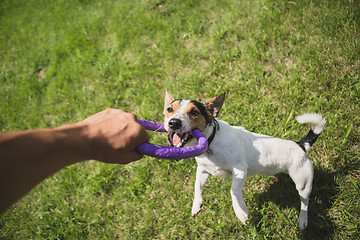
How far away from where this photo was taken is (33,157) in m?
1.61

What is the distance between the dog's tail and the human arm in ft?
7.29

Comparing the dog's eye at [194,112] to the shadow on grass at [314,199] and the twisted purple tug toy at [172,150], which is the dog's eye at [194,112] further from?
the shadow on grass at [314,199]

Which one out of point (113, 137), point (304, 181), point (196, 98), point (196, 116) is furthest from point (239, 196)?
point (196, 98)

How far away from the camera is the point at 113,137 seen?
77.3 inches

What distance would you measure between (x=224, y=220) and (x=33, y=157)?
2935mm

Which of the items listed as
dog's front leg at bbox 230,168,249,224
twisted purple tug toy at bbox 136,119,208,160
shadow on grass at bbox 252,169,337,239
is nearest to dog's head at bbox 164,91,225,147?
twisted purple tug toy at bbox 136,119,208,160

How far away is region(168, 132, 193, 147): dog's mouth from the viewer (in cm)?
297

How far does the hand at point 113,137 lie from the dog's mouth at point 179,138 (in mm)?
888

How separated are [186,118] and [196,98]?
6.71 ft

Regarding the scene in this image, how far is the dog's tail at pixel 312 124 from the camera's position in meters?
3.21

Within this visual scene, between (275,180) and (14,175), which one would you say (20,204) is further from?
(275,180)

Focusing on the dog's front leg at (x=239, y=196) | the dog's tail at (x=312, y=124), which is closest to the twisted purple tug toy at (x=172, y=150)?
the dog's front leg at (x=239, y=196)

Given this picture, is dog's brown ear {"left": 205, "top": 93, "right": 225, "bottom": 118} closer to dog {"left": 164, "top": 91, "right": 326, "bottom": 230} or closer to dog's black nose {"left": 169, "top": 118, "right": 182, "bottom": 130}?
dog {"left": 164, "top": 91, "right": 326, "bottom": 230}

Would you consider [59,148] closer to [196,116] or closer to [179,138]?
[179,138]
